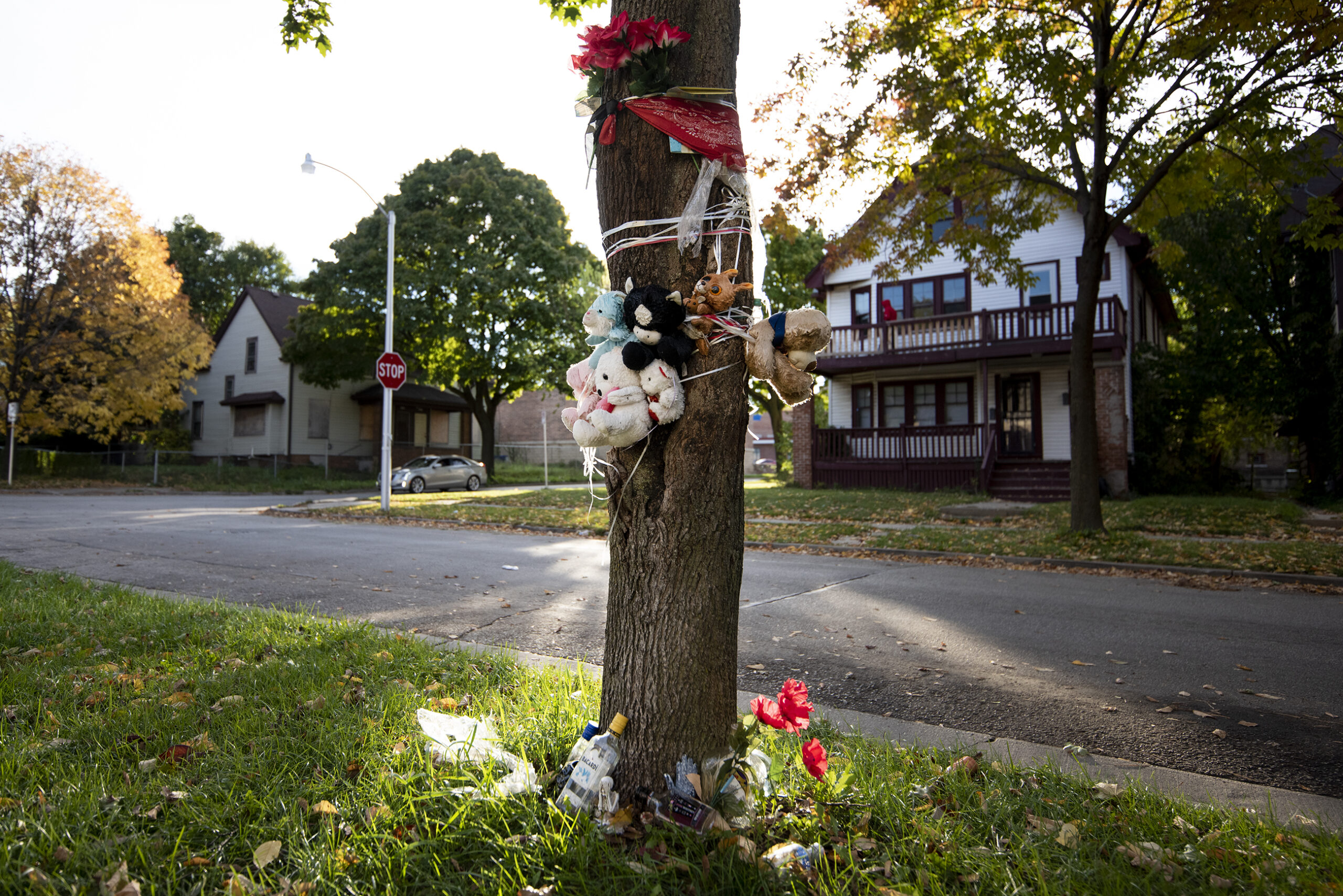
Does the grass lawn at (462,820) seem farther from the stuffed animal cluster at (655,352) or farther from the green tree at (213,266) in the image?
the green tree at (213,266)

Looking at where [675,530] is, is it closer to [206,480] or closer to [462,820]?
[462,820]

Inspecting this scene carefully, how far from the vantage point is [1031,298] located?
2059 cm

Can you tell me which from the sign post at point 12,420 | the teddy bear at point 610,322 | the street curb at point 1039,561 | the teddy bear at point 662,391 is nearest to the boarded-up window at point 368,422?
the sign post at point 12,420

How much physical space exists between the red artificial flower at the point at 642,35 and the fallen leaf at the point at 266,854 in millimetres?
2604

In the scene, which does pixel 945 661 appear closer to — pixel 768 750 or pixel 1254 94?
pixel 768 750

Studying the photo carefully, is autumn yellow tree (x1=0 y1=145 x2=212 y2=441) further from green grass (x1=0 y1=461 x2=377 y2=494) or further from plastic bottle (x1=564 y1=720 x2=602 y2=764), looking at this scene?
plastic bottle (x1=564 y1=720 x2=602 y2=764)

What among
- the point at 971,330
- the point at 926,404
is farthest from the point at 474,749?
the point at 926,404

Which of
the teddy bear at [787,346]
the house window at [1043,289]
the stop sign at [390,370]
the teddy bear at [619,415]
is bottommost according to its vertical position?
the teddy bear at [619,415]

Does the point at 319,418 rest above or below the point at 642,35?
above

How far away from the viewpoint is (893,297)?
74.3 ft

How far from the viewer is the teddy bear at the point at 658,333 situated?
2324mm

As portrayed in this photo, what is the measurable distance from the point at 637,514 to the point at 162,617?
4.37 metres

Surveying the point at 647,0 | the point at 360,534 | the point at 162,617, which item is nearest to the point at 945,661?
the point at 647,0

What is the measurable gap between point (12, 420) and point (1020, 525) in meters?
28.6
